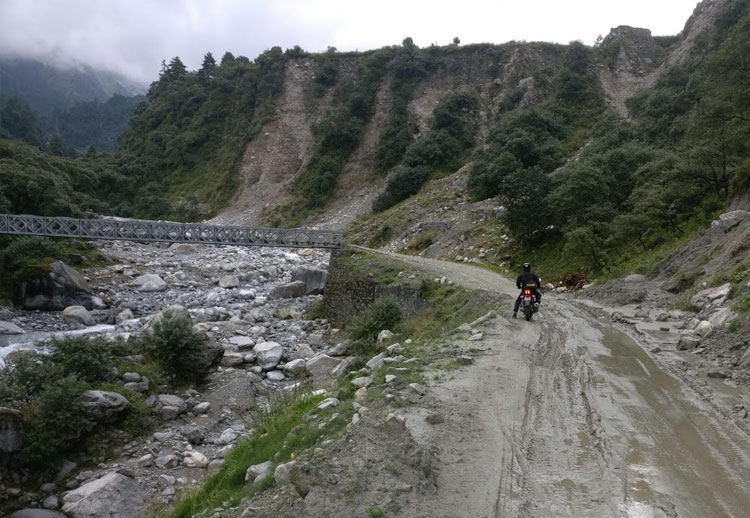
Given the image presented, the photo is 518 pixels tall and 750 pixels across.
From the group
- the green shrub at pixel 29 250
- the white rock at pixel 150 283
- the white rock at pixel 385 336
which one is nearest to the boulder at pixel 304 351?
the white rock at pixel 385 336

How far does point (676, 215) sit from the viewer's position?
1900cm

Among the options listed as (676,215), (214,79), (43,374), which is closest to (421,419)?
(43,374)

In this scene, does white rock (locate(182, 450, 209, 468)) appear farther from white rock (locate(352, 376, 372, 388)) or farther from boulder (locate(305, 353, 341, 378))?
white rock (locate(352, 376, 372, 388))

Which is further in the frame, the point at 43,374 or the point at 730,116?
the point at 730,116

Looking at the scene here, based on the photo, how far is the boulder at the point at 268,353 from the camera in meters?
15.4

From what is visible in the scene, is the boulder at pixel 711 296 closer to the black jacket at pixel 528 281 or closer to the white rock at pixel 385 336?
the black jacket at pixel 528 281

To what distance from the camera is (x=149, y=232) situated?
29.5 meters

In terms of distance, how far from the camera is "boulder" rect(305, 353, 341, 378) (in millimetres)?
13956

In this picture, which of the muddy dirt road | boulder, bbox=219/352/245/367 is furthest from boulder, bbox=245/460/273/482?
boulder, bbox=219/352/245/367

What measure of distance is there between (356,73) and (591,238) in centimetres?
5549

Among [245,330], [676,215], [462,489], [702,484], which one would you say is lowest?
[245,330]

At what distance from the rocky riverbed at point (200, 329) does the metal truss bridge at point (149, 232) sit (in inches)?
98.9

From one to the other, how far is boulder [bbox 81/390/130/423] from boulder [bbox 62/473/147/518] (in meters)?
1.74

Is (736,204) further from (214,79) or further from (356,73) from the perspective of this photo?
(214,79)
